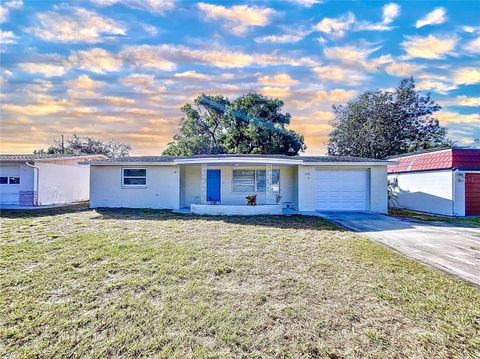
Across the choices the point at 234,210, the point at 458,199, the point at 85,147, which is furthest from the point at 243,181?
the point at 85,147

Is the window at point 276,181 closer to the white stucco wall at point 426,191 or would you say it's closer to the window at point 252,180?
the window at point 252,180

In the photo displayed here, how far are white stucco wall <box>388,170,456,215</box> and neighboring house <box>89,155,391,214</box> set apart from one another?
121 inches

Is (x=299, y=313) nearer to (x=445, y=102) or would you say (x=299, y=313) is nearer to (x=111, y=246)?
(x=111, y=246)

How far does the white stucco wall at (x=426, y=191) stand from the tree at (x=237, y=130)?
35.8 feet

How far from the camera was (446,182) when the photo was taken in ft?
43.6

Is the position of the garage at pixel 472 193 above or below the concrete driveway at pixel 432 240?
above

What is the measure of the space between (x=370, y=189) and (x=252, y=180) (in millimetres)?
6365

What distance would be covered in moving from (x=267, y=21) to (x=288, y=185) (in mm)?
8292

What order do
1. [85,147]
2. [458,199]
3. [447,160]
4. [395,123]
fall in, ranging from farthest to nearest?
[85,147]
[395,123]
[447,160]
[458,199]

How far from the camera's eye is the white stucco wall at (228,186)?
47.9 ft

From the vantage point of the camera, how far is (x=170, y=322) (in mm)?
3260

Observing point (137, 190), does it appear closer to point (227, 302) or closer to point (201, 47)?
point (201, 47)

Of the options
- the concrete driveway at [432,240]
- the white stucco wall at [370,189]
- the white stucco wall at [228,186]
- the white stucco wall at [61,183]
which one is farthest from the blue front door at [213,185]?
the white stucco wall at [61,183]

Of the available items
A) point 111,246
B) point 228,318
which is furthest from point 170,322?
point 111,246
